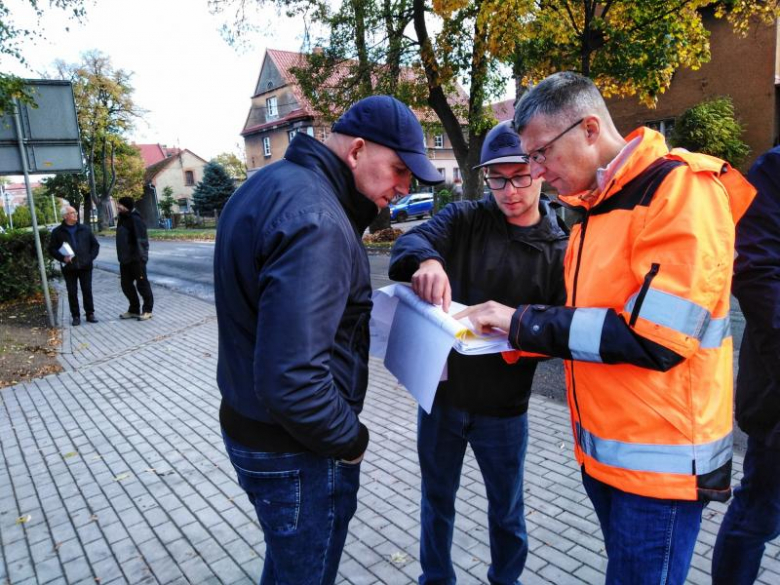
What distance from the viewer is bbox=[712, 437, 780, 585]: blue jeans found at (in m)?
2.05

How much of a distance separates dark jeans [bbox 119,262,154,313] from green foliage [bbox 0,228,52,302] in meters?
2.76

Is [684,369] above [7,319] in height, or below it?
above

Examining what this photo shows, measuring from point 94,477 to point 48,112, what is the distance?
6.99 meters

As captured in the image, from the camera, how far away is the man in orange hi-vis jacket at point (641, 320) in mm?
1352

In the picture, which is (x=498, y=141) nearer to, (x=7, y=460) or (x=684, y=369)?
(x=684, y=369)

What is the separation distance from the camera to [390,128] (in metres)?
1.73

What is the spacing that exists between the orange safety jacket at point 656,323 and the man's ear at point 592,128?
106 mm

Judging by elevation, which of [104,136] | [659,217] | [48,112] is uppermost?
[104,136]

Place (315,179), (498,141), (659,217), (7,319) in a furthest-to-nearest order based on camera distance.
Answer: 1. (7,319)
2. (498,141)
3. (315,179)
4. (659,217)

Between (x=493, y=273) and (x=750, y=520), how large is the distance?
4.52 ft

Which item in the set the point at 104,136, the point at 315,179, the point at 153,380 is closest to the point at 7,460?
the point at 153,380

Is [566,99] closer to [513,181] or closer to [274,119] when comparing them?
[513,181]

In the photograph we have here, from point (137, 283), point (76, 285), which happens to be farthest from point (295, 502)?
point (76, 285)

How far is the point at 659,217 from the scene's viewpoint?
1.37 m
